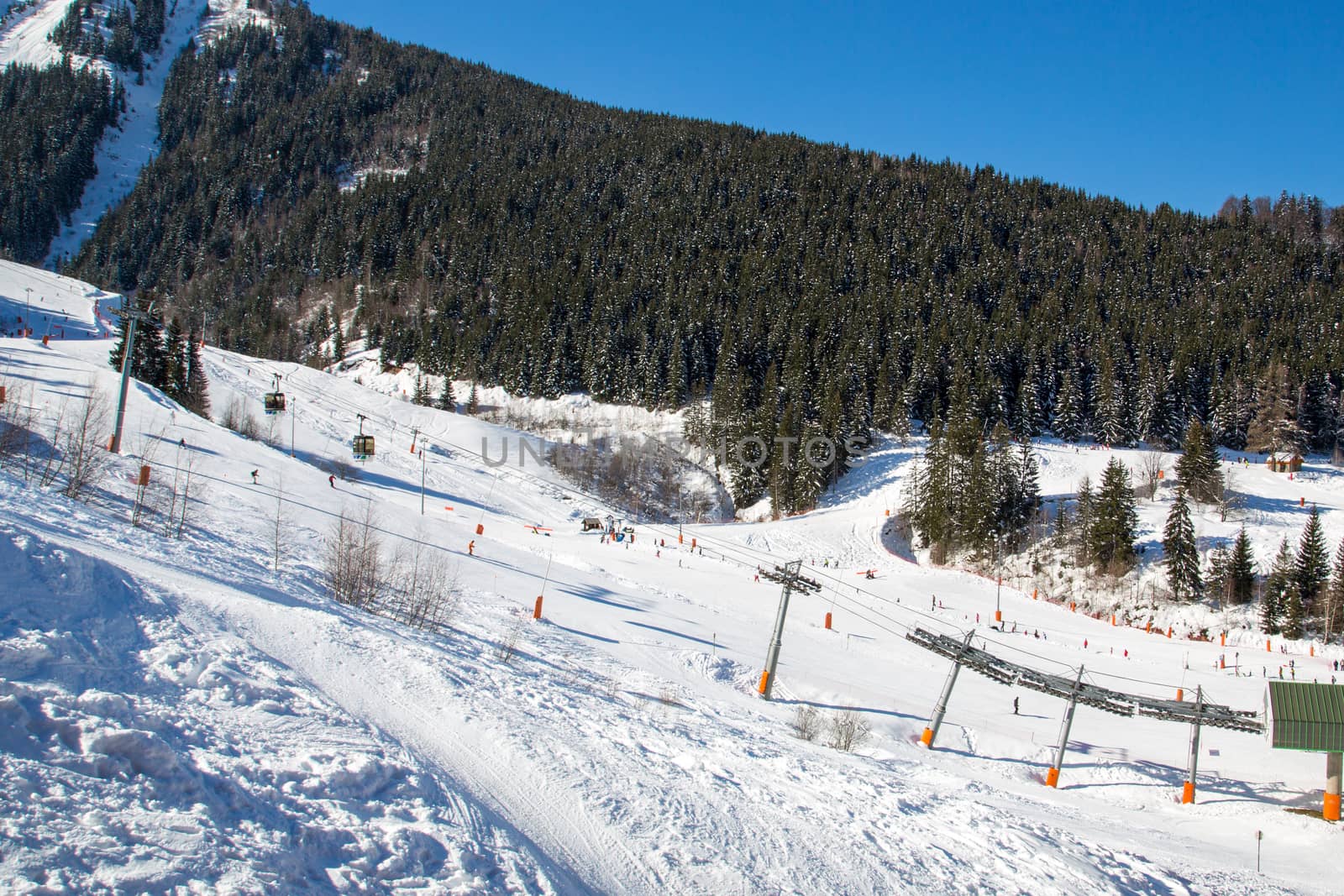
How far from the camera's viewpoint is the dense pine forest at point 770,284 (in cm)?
7631

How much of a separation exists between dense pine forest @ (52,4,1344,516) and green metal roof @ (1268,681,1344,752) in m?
42.9

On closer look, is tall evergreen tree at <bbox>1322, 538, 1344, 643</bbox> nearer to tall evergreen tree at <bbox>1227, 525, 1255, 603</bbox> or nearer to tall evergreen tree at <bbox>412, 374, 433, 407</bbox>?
tall evergreen tree at <bbox>1227, 525, 1255, 603</bbox>

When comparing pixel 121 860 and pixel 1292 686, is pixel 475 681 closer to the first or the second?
pixel 121 860

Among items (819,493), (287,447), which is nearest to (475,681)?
(287,447)

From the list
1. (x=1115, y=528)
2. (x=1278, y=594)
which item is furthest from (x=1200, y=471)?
Result: (x=1278, y=594)

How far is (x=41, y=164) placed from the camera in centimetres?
17700

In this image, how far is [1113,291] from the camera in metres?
108

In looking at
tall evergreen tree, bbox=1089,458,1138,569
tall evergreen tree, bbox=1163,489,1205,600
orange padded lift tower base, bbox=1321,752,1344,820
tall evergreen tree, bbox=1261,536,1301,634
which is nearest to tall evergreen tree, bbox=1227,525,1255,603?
tall evergreen tree, bbox=1261,536,1301,634

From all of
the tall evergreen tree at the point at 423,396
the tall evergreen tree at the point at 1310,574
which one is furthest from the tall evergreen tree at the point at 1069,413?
the tall evergreen tree at the point at 423,396

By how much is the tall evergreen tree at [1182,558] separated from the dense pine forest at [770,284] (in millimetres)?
12744

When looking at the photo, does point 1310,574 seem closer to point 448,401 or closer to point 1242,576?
point 1242,576

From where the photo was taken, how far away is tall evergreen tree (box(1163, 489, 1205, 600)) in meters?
45.0

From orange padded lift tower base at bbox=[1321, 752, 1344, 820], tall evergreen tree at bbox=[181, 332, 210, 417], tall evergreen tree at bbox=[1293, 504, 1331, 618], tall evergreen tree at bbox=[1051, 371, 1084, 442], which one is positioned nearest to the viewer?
orange padded lift tower base at bbox=[1321, 752, 1344, 820]

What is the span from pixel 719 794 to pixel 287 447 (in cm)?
5229
